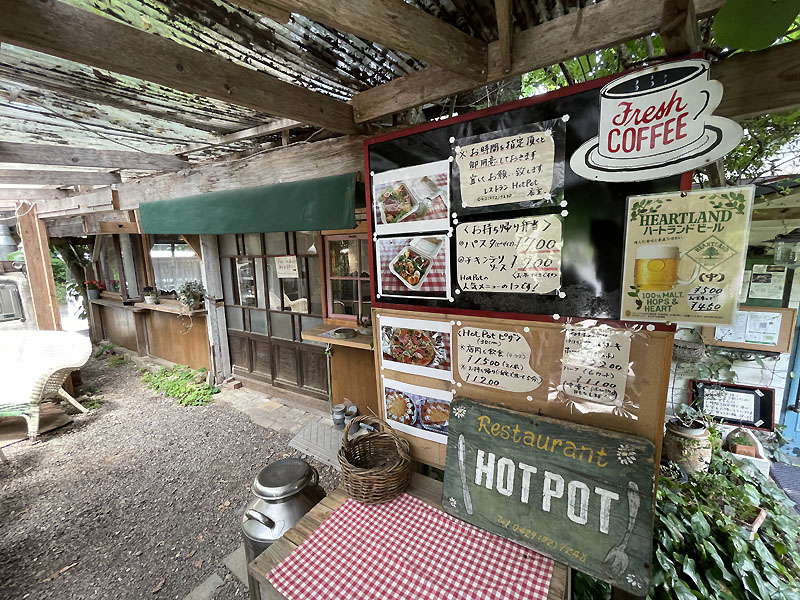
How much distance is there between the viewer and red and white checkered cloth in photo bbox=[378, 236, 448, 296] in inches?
67.7

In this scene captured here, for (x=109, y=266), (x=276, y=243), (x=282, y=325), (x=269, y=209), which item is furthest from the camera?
(x=109, y=266)

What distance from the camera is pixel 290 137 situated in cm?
299

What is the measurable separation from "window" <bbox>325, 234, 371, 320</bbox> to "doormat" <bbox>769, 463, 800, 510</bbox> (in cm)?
481

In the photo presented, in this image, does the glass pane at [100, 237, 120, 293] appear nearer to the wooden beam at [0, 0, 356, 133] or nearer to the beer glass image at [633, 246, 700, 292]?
the wooden beam at [0, 0, 356, 133]

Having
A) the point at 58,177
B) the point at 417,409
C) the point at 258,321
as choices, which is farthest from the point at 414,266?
the point at 58,177

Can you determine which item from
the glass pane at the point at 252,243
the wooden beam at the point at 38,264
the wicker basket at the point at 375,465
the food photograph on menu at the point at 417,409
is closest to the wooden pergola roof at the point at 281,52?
the food photograph on menu at the point at 417,409

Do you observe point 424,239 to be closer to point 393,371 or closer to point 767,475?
point 393,371

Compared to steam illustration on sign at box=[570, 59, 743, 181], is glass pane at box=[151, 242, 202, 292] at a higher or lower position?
lower

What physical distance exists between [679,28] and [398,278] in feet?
4.79

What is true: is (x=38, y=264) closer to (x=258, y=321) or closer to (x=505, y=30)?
(x=258, y=321)

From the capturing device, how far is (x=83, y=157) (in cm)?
337

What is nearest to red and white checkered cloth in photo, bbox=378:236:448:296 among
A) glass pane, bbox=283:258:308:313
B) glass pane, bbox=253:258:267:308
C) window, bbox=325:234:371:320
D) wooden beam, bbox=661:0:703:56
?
wooden beam, bbox=661:0:703:56

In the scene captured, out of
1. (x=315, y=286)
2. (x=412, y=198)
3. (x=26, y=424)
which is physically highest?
(x=412, y=198)

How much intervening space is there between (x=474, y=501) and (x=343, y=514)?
0.67m
